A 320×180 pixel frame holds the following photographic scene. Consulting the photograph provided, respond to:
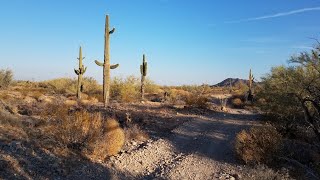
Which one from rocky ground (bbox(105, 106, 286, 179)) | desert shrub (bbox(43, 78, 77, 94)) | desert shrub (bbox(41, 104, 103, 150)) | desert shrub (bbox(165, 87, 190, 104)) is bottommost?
rocky ground (bbox(105, 106, 286, 179))

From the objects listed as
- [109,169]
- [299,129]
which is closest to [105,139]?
[109,169]

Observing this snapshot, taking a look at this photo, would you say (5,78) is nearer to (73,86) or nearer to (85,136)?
(73,86)

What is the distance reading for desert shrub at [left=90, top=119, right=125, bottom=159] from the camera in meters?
11.2

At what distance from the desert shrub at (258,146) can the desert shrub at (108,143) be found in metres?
3.81

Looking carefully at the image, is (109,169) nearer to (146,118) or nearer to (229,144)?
(229,144)

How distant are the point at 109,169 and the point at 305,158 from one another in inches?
249

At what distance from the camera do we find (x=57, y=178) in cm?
891

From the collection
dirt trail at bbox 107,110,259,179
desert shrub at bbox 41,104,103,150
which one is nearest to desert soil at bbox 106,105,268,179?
dirt trail at bbox 107,110,259,179

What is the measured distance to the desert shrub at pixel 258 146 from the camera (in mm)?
11664

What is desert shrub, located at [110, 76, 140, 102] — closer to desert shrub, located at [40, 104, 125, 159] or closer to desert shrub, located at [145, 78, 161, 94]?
desert shrub, located at [145, 78, 161, 94]

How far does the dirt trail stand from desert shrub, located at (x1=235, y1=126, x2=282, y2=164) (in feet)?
1.38

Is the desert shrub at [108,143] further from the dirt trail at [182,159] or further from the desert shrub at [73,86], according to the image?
the desert shrub at [73,86]

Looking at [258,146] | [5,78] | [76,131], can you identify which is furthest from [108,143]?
[5,78]

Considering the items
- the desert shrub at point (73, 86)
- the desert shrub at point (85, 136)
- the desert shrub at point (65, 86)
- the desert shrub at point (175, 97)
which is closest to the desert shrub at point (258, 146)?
the desert shrub at point (85, 136)
